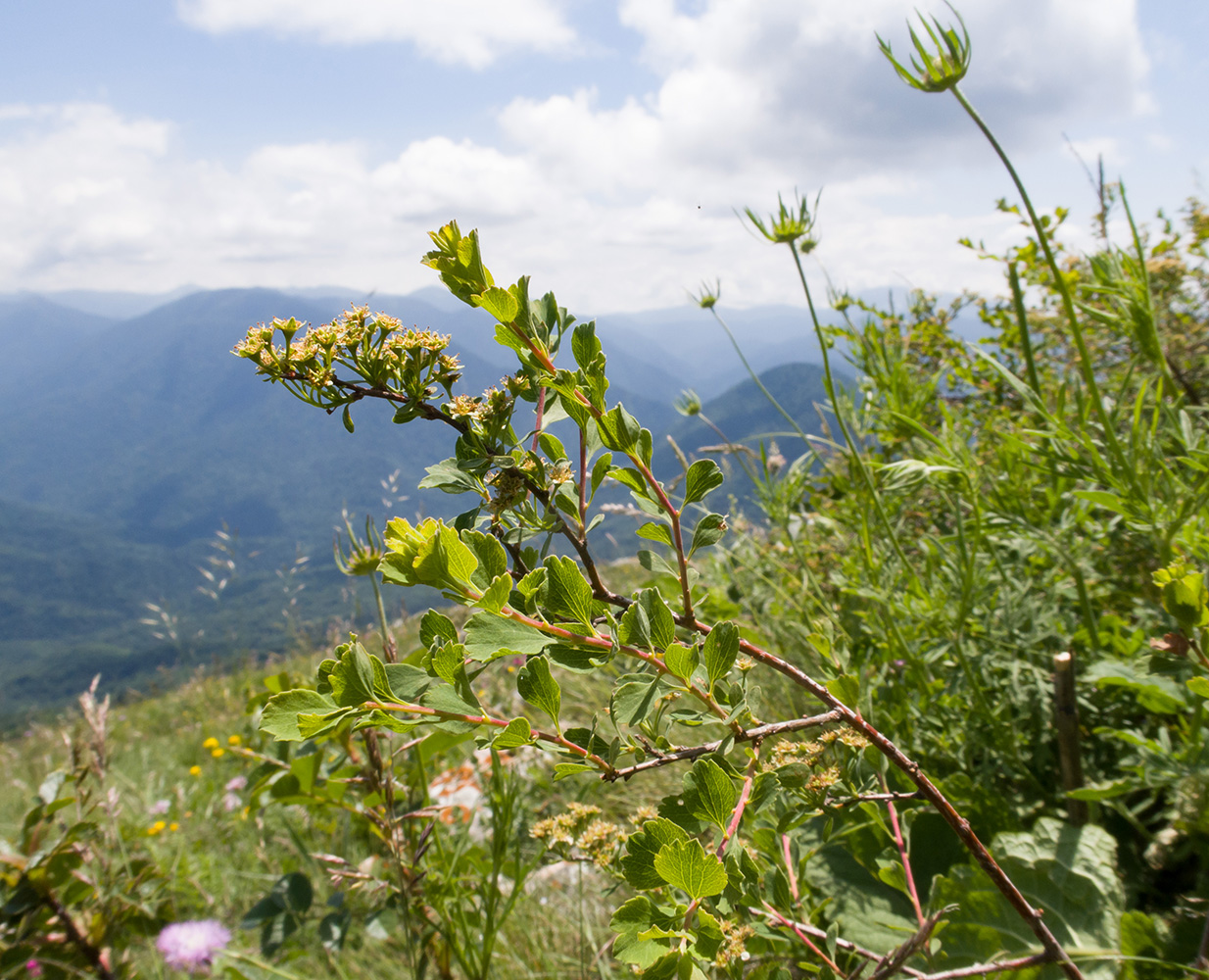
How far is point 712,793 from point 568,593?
0.19 metres

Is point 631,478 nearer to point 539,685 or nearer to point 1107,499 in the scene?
point 539,685

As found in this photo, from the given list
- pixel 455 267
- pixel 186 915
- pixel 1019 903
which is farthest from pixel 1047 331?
pixel 186 915

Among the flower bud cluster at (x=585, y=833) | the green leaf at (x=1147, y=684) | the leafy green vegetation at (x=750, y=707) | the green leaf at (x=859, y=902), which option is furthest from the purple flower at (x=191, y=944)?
the green leaf at (x=1147, y=684)

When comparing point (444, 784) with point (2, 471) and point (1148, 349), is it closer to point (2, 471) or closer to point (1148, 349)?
point (1148, 349)

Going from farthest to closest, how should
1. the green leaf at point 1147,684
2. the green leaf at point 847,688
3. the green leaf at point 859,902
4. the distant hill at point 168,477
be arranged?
the distant hill at point 168,477
the green leaf at point 859,902
the green leaf at point 1147,684
the green leaf at point 847,688

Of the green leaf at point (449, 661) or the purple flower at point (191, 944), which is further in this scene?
the purple flower at point (191, 944)

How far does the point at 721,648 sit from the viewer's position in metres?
0.55

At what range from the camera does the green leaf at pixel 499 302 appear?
55 centimetres

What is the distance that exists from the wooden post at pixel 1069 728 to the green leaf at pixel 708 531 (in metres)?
0.88

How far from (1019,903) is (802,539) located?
6.04ft

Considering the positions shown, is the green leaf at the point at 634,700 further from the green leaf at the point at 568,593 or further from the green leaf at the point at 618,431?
the green leaf at the point at 618,431

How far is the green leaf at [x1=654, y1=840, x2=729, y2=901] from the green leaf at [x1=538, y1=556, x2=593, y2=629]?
Answer: 16 centimetres

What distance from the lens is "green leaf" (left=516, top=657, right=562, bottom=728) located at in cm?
53

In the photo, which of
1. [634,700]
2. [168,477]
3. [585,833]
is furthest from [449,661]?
[168,477]
